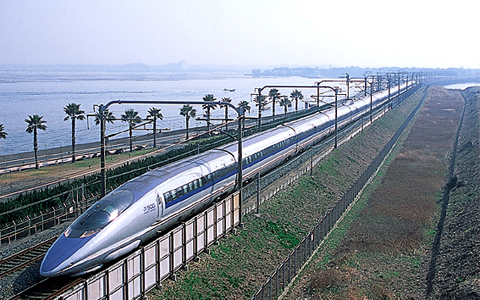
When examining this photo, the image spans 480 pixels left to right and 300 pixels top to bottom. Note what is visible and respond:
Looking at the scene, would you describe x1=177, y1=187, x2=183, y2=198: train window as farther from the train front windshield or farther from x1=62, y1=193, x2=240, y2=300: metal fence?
the train front windshield

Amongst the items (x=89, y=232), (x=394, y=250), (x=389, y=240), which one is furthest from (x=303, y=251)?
(x=89, y=232)

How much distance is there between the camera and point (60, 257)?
18.1 metres

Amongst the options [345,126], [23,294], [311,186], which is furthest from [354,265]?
[345,126]

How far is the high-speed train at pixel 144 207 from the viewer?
18609mm

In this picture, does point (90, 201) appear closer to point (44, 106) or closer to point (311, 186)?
point (311, 186)

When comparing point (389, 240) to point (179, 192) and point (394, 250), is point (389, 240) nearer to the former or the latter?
point (394, 250)

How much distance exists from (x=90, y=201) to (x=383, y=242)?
18702 mm

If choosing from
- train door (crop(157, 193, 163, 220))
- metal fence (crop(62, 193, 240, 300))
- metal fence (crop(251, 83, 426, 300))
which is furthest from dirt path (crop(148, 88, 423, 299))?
train door (crop(157, 193, 163, 220))

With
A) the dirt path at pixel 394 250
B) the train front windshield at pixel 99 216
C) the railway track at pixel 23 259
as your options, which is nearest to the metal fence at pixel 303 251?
the dirt path at pixel 394 250

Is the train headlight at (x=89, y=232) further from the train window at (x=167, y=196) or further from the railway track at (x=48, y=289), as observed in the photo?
the train window at (x=167, y=196)

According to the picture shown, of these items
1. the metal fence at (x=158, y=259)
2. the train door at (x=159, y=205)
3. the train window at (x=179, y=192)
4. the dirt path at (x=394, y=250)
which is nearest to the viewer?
the metal fence at (x=158, y=259)

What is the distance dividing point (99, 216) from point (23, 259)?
499 centimetres

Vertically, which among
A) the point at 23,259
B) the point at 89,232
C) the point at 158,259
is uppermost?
the point at 89,232

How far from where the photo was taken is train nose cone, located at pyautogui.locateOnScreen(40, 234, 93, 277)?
17.8m
